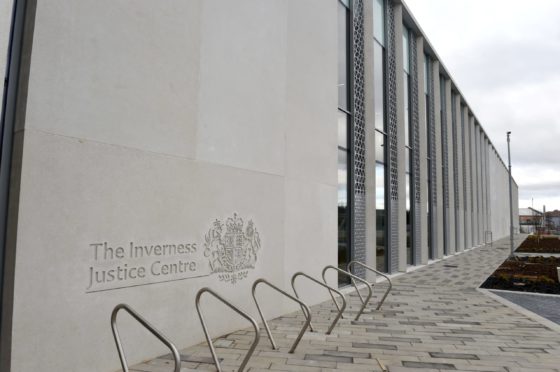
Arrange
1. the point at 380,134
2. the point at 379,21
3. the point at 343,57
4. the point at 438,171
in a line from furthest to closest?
the point at 438,171 < the point at 379,21 < the point at 380,134 < the point at 343,57

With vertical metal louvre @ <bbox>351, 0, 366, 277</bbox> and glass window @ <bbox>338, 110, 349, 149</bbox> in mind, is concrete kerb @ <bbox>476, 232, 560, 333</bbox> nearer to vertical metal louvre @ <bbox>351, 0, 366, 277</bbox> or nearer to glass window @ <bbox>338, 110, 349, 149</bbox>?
vertical metal louvre @ <bbox>351, 0, 366, 277</bbox>

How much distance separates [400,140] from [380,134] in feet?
5.49

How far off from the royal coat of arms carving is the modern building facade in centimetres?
3

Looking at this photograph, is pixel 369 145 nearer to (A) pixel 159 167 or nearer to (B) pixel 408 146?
(B) pixel 408 146

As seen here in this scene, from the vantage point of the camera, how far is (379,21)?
1430 cm

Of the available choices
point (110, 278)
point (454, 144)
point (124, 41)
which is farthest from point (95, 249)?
point (454, 144)

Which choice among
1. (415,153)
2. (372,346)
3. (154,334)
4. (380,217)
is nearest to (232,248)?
(372,346)

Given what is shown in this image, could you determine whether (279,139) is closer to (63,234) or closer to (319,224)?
(319,224)

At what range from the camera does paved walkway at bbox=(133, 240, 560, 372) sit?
4816 millimetres

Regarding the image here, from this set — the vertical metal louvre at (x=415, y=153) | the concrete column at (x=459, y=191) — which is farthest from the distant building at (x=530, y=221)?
the vertical metal louvre at (x=415, y=153)

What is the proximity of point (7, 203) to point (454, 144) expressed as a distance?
24576 millimetres

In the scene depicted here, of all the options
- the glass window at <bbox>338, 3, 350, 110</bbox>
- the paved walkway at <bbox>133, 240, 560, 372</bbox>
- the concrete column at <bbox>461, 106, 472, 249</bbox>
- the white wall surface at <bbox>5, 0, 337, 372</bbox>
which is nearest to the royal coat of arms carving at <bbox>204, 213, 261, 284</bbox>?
the white wall surface at <bbox>5, 0, 337, 372</bbox>

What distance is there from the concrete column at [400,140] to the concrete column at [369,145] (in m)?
2.78

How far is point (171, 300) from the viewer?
532cm
